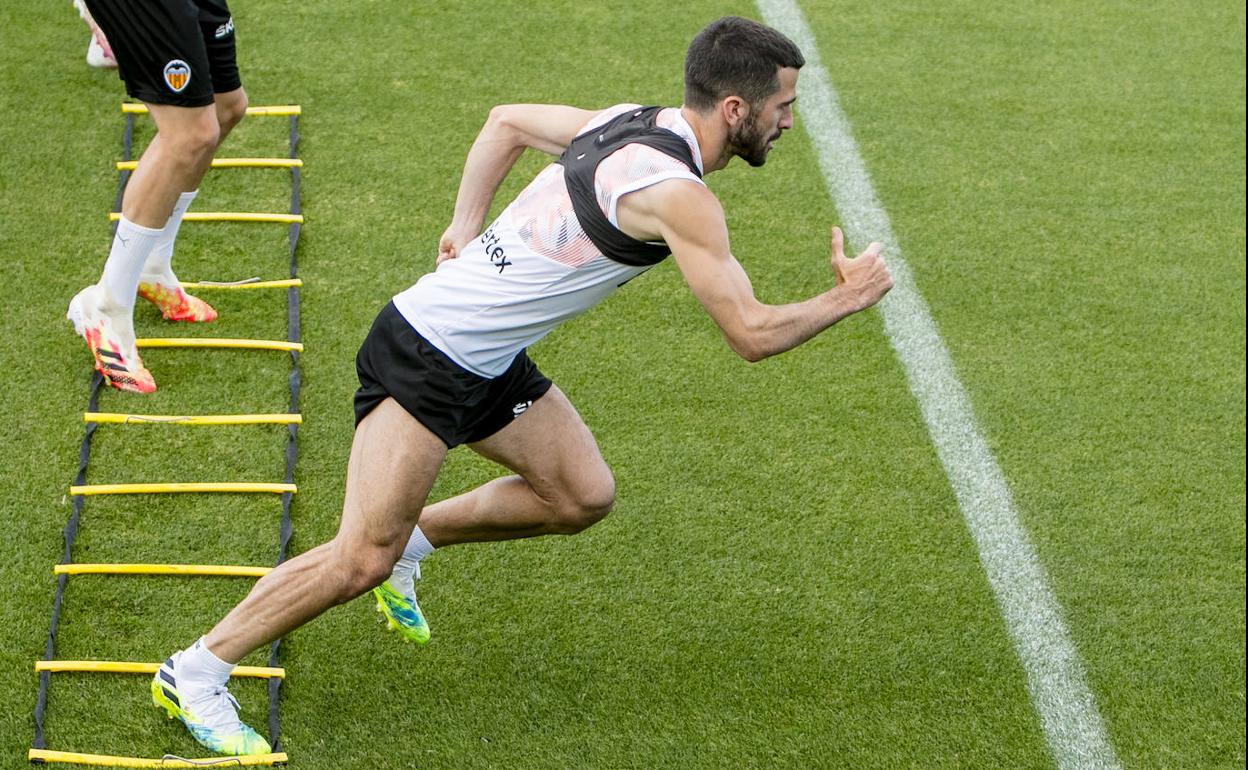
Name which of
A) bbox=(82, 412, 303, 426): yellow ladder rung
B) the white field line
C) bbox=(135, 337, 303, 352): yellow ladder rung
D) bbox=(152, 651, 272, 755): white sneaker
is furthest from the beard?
bbox=(135, 337, 303, 352): yellow ladder rung

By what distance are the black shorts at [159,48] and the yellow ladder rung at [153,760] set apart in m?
2.31

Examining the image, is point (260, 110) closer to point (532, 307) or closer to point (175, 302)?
point (175, 302)

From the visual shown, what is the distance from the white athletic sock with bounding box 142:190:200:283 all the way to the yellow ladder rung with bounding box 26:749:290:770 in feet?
6.77

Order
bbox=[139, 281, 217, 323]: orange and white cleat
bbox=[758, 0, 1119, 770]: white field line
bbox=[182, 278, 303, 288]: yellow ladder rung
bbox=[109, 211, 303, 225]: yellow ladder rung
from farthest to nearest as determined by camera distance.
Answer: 1. bbox=[109, 211, 303, 225]: yellow ladder rung
2. bbox=[182, 278, 303, 288]: yellow ladder rung
3. bbox=[139, 281, 217, 323]: orange and white cleat
4. bbox=[758, 0, 1119, 770]: white field line

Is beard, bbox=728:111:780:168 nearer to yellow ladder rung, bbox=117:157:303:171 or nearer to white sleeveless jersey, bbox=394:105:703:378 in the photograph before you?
white sleeveless jersey, bbox=394:105:703:378

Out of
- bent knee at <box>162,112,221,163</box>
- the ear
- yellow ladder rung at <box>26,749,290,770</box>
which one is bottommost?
yellow ladder rung at <box>26,749,290,770</box>

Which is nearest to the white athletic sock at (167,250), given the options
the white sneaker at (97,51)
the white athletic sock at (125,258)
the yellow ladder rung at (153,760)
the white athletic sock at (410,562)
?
the white athletic sock at (125,258)

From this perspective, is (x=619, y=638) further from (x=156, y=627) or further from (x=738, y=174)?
(x=738, y=174)

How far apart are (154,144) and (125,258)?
43 centimetres

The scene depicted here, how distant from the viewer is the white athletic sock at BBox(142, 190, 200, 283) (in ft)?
17.7

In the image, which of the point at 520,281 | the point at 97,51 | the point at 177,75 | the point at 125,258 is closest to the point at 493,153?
the point at 520,281

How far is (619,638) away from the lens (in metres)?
4.54

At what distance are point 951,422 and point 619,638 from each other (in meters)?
1.73

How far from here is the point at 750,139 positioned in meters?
3.68
